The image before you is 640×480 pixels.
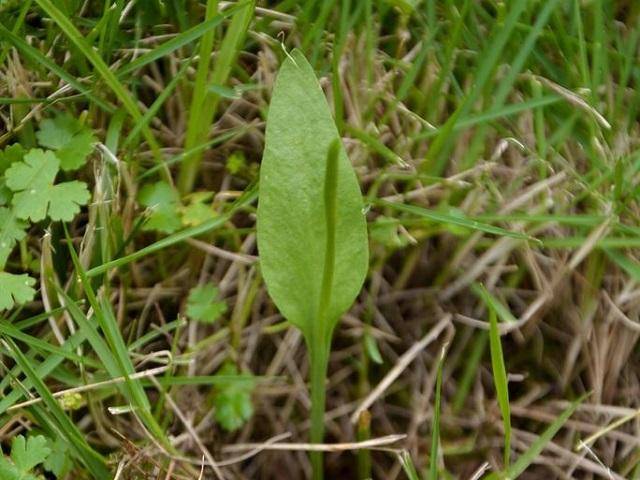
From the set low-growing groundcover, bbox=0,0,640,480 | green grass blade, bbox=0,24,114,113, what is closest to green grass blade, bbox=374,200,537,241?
low-growing groundcover, bbox=0,0,640,480

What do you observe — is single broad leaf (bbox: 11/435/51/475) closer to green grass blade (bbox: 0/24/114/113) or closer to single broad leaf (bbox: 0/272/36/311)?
single broad leaf (bbox: 0/272/36/311)

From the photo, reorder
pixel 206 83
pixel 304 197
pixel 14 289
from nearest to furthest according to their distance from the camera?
pixel 304 197 < pixel 14 289 < pixel 206 83

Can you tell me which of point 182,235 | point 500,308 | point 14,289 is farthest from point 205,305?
point 500,308

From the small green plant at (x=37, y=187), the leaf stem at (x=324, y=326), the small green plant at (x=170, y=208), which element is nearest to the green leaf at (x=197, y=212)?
the small green plant at (x=170, y=208)

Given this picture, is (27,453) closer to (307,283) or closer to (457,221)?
(307,283)

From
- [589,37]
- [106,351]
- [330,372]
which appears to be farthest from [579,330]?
[106,351]

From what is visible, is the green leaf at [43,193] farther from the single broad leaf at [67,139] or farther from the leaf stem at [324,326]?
the leaf stem at [324,326]
